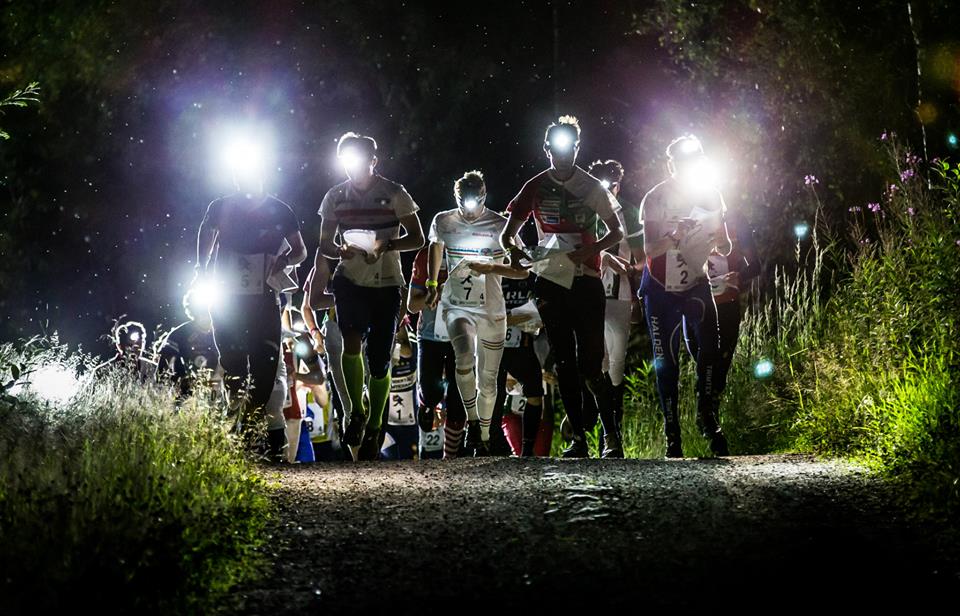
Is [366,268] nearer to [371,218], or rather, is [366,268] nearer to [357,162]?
[371,218]

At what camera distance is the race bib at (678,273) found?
9.89 meters

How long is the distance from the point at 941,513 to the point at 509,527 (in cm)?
200

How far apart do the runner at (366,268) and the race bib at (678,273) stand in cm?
194

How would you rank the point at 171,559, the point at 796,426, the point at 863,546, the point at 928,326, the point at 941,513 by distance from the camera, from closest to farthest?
1. the point at 171,559
2. the point at 863,546
3. the point at 941,513
4. the point at 928,326
5. the point at 796,426

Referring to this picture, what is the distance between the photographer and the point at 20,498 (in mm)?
5867

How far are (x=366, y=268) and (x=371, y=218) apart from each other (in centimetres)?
40

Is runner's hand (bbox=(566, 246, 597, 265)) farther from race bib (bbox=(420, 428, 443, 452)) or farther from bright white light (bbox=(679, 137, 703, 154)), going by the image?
race bib (bbox=(420, 428, 443, 452))

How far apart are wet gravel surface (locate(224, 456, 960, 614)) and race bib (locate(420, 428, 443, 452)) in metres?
4.40

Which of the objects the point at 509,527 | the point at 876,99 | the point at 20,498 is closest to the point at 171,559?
the point at 20,498

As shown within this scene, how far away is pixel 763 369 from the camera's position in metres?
11.5

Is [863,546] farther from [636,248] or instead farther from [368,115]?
[368,115]

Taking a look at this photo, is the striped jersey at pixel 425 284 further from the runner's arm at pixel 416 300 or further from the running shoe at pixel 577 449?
the running shoe at pixel 577 449

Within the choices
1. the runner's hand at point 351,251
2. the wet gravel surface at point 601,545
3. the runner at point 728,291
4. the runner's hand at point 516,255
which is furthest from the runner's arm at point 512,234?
the wet gravel surface at point 601,545

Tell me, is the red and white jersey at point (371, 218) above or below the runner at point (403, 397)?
above
